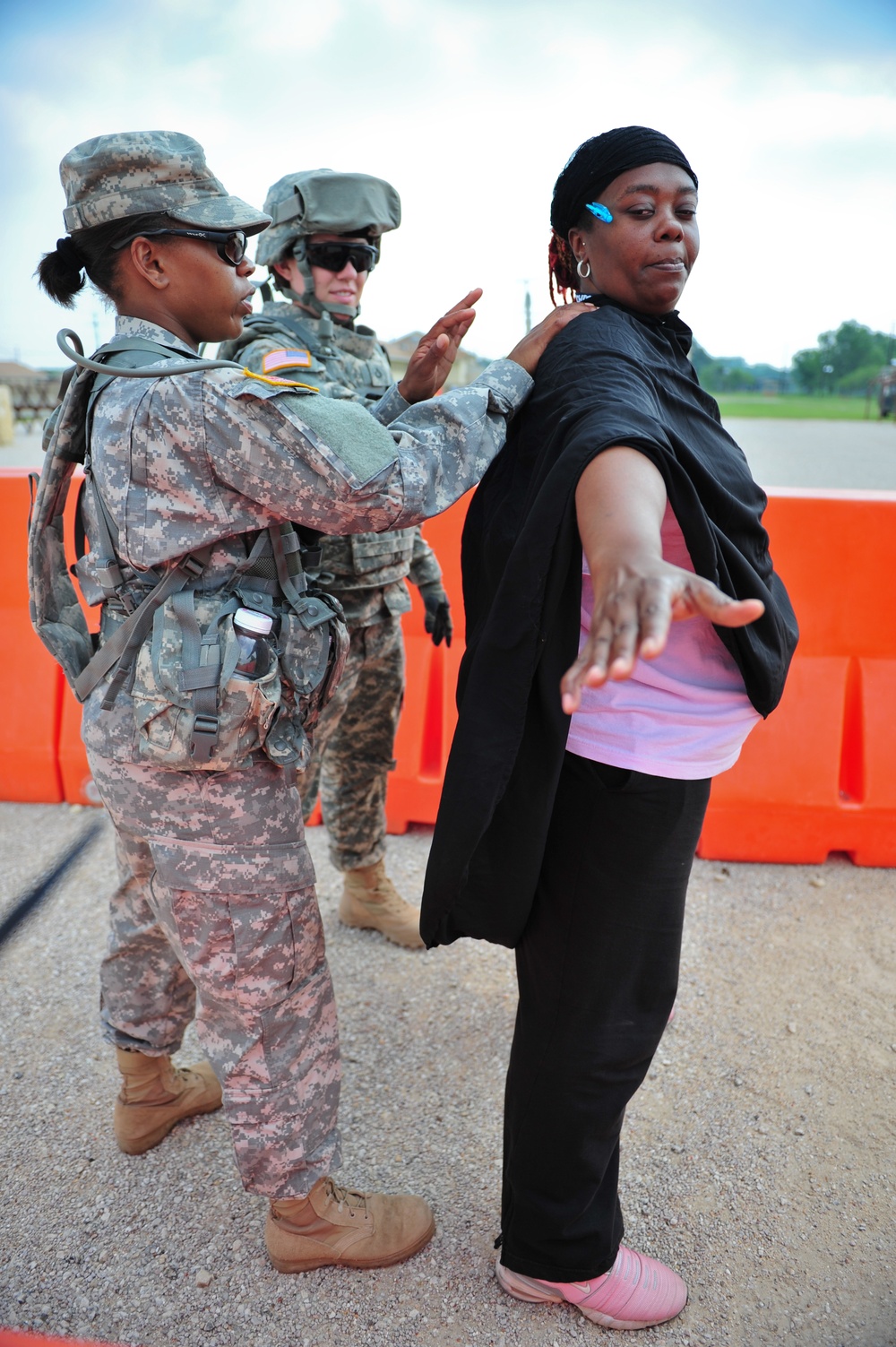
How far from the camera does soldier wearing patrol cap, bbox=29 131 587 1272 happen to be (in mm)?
1634

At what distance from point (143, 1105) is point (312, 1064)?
700 millimetres

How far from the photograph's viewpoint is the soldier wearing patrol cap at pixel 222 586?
5.36ft

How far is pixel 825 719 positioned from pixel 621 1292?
2360 mm

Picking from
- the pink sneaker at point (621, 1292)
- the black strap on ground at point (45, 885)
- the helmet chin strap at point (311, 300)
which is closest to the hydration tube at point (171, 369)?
the helmet chin strap at point (311, 300)

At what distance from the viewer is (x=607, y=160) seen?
5.40ft

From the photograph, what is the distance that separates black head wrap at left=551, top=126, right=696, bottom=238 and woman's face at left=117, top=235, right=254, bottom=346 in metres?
0.66

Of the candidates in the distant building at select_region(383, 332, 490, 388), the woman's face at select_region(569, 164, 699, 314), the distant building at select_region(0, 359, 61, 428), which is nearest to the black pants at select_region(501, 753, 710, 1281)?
the woman's face at select_region(569, 164, 699, 314)

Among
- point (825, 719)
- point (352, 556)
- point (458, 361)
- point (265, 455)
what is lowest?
point (825, 719)

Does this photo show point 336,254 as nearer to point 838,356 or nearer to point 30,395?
point 30,395

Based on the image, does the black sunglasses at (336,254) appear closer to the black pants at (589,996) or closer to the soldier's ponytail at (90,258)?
the soldier's ponytail at (90,258)

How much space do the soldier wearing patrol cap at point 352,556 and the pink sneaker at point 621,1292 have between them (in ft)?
4.54

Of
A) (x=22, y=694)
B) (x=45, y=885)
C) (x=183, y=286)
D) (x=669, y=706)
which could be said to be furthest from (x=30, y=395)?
(x=669, y=706)

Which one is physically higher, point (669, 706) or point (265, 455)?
point (265, 455)

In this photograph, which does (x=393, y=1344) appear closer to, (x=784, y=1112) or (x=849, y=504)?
(x=784, y=1112)
